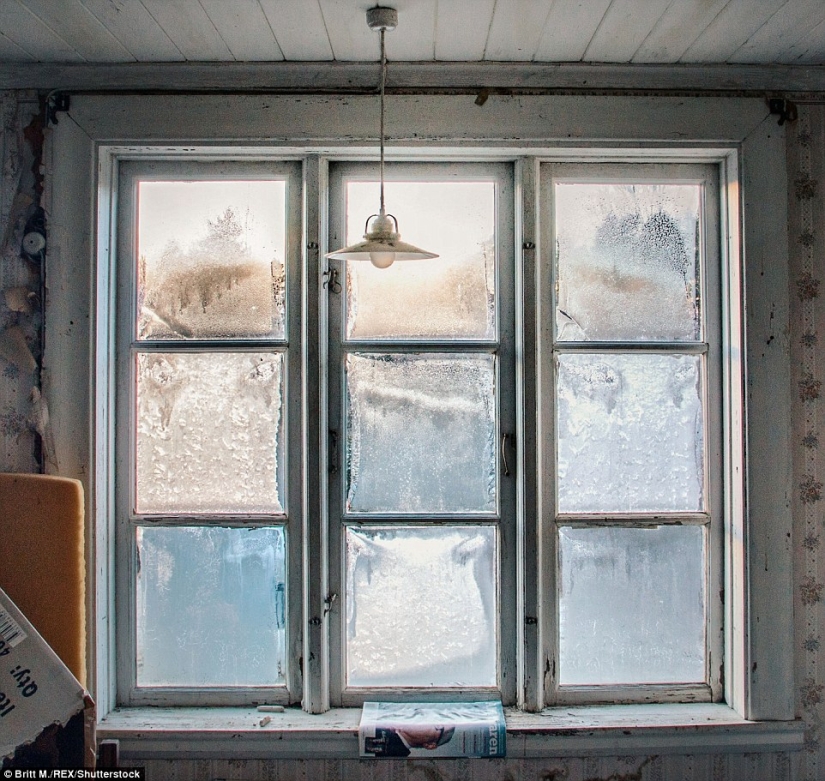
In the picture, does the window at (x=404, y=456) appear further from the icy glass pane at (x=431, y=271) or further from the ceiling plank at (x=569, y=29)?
the ceiling plank at (x=569, y=29)

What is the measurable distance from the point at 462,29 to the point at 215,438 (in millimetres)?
1379

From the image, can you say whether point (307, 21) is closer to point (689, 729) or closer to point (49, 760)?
point (49, 760)

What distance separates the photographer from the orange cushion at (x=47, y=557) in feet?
6.15

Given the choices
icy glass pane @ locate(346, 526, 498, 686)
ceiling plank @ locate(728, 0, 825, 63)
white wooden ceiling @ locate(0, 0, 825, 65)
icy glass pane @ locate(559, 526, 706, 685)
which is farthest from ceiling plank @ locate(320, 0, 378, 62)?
icy glass pane @ locate(559, 526, 706, 685)

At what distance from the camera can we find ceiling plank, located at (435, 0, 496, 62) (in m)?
1.72

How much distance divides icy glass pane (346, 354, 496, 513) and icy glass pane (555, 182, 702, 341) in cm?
37

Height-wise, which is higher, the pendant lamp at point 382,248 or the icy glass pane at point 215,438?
the pendant lamp at point 382,248

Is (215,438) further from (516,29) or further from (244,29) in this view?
(516,29)

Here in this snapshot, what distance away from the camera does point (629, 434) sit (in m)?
2.15

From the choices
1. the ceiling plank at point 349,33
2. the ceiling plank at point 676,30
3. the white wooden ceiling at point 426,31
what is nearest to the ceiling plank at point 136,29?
the white wooden ceiling at point 426,31

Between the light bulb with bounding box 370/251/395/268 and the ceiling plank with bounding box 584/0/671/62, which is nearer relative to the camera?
the light bulb with bounding box 370/251/395/268

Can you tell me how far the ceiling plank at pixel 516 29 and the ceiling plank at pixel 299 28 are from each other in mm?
455

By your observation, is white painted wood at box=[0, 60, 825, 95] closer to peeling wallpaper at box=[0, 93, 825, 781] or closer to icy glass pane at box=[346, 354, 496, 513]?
peeling wallpaper at box=[0, 93, 825, 781]

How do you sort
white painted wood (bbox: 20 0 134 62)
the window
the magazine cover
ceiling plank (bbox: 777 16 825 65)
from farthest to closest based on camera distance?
the window, the magazine cover, ceiling plank (bbox: 777 16 825 65), white painted wood (bbox: 20 0 134 62)
